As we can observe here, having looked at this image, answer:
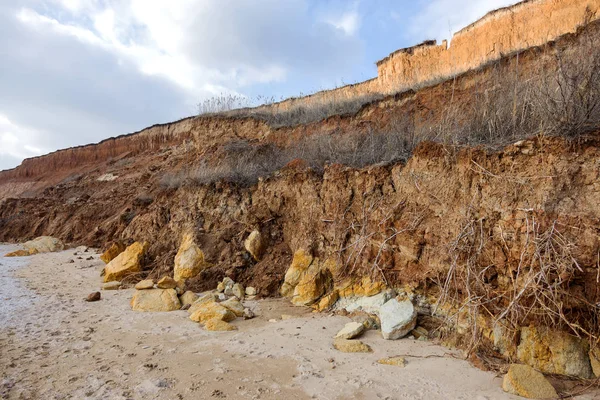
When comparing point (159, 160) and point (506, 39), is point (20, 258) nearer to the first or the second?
point (159, 160)

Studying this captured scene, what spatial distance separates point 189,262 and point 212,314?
2.21 meters

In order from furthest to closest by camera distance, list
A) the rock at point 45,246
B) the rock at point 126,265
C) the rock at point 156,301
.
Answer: the rock at point 45,246 → the rock at point 126,265 → the rock at point 156,301

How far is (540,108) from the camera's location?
4.00 m

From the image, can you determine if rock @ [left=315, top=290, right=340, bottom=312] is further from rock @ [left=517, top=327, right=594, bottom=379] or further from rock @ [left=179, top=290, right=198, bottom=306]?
rock @ [left=517, top=327, right=594, bottom=379]

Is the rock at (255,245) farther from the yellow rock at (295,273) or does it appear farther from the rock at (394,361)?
the rock at (394,361)

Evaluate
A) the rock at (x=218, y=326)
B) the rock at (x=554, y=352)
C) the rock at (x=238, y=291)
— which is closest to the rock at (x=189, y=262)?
the rock at (x=238, y=291)

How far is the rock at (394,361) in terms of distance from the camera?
3.21 meters

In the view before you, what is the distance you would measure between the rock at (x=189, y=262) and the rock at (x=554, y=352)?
201 inches

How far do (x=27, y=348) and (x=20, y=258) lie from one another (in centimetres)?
846

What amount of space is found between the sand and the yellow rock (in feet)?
1.81

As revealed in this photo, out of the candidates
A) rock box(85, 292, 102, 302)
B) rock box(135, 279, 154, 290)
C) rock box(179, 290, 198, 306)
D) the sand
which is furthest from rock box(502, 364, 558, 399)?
rock box(85, 292, 102, 302)

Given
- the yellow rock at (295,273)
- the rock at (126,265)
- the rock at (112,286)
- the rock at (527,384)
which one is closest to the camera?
the rock at (527,384)

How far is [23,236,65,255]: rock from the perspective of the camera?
11.3 m

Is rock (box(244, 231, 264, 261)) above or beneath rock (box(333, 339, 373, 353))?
above
